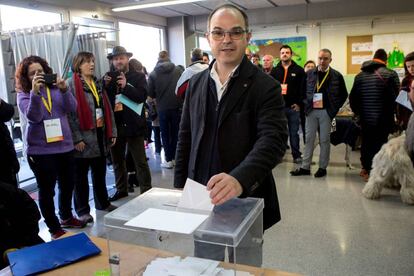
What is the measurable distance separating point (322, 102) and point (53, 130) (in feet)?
10.4

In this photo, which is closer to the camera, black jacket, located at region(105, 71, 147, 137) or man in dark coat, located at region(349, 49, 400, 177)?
black jacket, located at region(105, 71, 147, 137)

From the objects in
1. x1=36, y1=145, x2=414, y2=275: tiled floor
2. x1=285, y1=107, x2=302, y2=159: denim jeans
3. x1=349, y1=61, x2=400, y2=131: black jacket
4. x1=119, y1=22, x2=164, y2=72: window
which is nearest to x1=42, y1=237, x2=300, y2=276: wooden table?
x1=36, y1=145, x2=414, y2=275: tiled floor

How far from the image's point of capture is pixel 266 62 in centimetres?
552

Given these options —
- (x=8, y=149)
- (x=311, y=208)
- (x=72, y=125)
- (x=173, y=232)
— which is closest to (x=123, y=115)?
(x=72, y=125)

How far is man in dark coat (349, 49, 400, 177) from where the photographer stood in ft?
13.7

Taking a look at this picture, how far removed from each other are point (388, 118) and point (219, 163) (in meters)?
3.52

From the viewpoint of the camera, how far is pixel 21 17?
17.6 feet

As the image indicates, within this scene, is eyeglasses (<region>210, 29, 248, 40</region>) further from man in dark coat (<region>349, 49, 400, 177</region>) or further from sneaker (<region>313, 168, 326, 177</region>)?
sneaker (<region>313, 168, 326, 177</region>)

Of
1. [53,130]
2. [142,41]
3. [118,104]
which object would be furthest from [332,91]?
[142,41]

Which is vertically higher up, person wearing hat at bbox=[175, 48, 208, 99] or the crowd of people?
person wearing hat at bbox=[175, 48, 208, 99]

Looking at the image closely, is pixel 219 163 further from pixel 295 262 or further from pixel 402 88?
pixel 402 88

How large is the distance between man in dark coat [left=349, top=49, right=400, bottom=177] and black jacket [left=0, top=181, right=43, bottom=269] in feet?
12.5

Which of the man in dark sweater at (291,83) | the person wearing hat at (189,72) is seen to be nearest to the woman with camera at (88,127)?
the person wearing hat at (189,72)

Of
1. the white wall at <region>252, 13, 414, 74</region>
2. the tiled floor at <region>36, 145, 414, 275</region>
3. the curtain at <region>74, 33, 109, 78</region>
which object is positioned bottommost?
the tiled floor at <region>36, 145, 414, 275</region>
